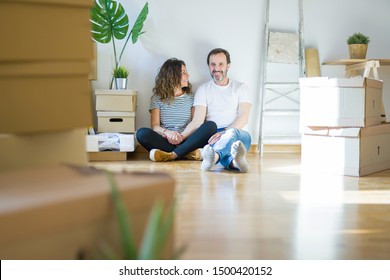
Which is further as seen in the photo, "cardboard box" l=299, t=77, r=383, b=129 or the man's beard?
the man's beard

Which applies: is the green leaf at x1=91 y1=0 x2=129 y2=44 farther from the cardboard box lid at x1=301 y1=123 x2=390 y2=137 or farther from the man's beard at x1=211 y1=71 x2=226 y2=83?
the cardboard box lid at x1=301 y1=123 x2=390 y2=137

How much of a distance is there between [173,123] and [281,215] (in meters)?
2.03

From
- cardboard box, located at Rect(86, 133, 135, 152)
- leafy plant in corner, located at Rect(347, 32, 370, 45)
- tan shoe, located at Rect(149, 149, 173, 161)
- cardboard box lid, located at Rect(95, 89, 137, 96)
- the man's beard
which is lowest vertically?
tan shoe, located at Rect(149, 149, 173, 161)

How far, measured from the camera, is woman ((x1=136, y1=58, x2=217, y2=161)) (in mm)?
3580

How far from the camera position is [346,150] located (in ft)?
9.80

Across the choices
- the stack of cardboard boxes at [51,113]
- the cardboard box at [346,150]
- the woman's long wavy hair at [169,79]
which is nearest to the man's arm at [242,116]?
the woman's long wavy hair at [169,79]

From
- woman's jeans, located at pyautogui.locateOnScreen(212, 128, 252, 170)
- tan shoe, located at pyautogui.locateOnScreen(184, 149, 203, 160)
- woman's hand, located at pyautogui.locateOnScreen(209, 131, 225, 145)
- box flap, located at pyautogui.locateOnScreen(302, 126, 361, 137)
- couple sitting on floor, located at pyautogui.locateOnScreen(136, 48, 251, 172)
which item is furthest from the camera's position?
couple sitting on floor, located at pyautogui.locateOnScreen(136, 48, 251, 172)

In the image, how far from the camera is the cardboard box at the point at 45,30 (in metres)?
1.15

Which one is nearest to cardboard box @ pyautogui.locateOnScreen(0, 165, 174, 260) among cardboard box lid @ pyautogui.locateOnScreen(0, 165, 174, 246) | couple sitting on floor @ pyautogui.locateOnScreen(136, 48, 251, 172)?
cardboard box lid @ pyautogui.locateOnScreen(0, 165, 174, 246)

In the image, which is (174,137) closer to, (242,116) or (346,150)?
(242,116)

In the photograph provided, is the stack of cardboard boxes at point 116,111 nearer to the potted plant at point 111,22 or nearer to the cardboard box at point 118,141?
the cardboard box at point 118,141

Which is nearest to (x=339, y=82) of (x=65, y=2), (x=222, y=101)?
(x=222, y=101)
